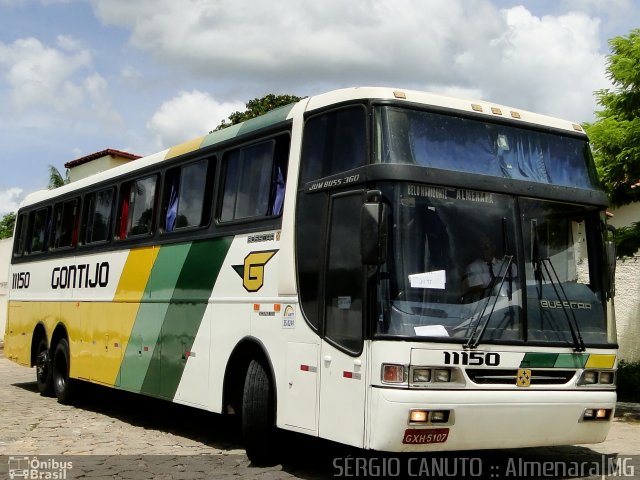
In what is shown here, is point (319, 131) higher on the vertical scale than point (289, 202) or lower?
higher

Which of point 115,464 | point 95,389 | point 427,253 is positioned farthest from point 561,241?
point 95,389

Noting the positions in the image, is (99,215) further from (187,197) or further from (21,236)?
(21,236)

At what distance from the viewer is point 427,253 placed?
748 centimetres

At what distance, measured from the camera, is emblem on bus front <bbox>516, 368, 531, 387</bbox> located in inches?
302

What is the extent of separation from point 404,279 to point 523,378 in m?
1.36

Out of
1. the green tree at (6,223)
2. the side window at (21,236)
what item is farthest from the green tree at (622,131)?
the green tree at (6,223)

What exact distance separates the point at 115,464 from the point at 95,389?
24.4 feet

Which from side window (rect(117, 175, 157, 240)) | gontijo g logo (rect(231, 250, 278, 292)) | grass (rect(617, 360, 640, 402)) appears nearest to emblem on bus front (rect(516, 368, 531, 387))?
gontijo g logo (rect(231, 250, 278, 292))

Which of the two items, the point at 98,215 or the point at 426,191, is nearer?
the point at 426,191

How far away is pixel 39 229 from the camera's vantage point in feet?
54.2

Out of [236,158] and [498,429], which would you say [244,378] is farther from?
[498,429]

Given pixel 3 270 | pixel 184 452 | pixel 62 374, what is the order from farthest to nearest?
pixel 3 270, pixel 62 374, pixel 184 452

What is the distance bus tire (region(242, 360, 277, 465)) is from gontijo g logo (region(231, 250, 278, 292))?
88 centimetres

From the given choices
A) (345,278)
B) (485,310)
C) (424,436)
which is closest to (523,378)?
(485,310)
